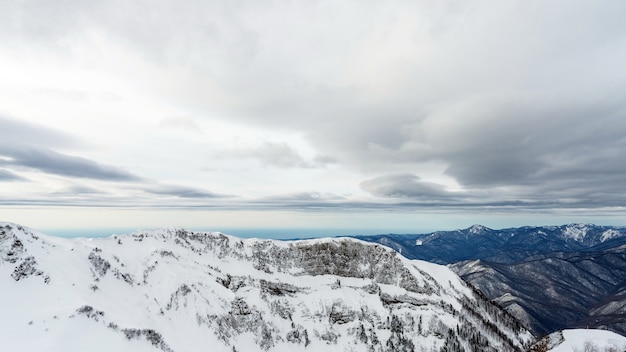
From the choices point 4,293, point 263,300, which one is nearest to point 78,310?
point 4,293

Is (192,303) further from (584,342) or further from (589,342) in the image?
(584,342)

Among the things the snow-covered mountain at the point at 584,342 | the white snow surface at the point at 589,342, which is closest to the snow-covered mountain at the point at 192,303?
the snow-covered mountain at the point at 584,342

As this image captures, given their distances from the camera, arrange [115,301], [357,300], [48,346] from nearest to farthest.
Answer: [48,346], [115,301], [357,300]

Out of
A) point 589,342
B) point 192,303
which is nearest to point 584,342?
point 589,342

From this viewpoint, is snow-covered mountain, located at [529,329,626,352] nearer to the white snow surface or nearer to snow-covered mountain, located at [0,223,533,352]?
the white snow surface

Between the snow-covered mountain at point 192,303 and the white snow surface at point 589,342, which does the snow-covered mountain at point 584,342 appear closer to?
the white snow surface at point 589,342

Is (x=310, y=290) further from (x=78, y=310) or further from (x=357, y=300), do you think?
(x=78, y=310)
